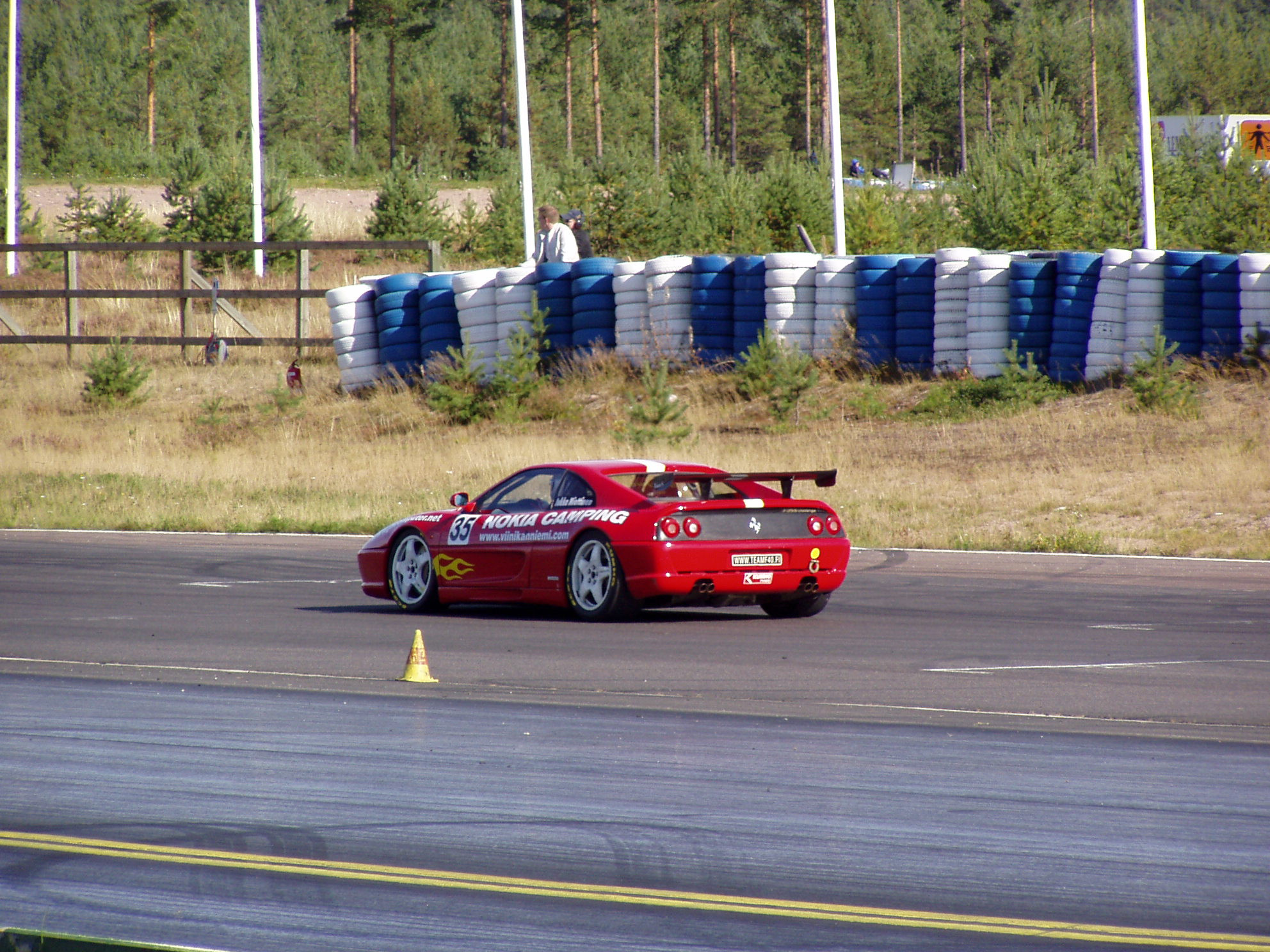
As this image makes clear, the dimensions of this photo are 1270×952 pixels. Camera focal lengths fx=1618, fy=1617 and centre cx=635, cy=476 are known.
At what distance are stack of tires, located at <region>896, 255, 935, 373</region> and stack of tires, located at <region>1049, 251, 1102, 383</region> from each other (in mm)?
1980

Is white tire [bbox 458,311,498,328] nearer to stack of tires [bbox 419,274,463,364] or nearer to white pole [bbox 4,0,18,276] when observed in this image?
stack of tires [bbox 419,274,463,364]

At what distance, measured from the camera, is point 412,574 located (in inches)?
491

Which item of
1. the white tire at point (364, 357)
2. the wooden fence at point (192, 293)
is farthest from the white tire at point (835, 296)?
the wooden fence at point (192, 293)

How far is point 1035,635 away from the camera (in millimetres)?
10461

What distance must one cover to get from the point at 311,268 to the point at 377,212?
2.07 meters

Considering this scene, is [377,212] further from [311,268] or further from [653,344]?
[653,344]

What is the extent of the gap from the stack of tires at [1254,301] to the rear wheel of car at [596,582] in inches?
514

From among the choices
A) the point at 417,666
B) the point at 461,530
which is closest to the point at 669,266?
the point at 461,530

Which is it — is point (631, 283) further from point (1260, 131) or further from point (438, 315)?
point (1260, 131)

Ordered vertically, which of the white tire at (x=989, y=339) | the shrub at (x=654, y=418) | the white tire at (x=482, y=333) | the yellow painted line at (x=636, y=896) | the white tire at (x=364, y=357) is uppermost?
the white tire at (x=482, y=333)

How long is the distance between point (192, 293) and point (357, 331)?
16.5 ft

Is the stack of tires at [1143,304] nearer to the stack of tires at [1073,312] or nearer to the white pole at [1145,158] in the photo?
the stack of tires at [1073,312]

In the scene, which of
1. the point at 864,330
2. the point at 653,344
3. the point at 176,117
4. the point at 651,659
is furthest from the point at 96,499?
the point at 176,117

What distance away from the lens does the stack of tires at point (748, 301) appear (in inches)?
992
